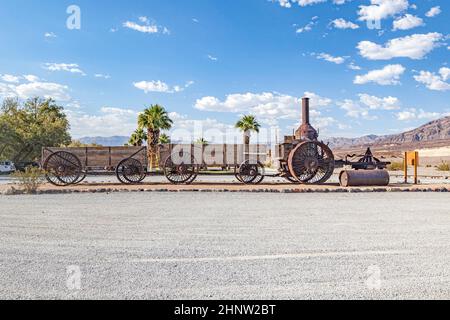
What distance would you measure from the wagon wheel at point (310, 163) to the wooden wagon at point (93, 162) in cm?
756

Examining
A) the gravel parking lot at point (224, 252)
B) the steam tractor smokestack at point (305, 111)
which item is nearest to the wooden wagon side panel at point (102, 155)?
the gravel parking lot at point (224, 252)

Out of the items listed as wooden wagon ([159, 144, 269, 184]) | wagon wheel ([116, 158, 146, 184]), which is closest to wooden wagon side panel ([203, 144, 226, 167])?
wooden wagon ([159, 144, 269, 184])

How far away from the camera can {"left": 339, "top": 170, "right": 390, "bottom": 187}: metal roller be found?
55.8ft

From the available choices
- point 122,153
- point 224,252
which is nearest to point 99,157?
point 122,153

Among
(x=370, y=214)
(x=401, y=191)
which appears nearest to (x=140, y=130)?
(x=401, y=191)

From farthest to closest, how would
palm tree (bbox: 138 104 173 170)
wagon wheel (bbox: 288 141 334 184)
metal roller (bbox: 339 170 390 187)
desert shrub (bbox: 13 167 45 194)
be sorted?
palm tree (bbox: 138 104 173 170) → wagon wheel (bbox: 288 141 334 184) → metal roller (bbox: 339 170 390 187) → desert shrub (bbox: 13 167 45 194)

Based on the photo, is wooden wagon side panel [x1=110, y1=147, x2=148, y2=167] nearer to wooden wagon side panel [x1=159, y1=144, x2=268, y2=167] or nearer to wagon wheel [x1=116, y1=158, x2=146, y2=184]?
wagon wheel [x1=116, y1=158, x2=146, y2=184]

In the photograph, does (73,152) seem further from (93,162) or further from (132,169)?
(132,169)

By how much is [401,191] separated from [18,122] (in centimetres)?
3925

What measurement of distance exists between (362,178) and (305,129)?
4470mm

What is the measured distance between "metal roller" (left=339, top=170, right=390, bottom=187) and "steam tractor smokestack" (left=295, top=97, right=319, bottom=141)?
3.37m

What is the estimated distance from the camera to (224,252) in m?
5.82
